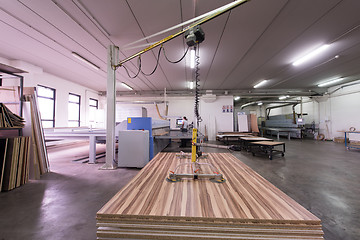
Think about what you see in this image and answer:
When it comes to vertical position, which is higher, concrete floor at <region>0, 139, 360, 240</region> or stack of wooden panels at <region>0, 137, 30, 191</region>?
stack of wooden panels at <region>0, 137, 30, 191</region>

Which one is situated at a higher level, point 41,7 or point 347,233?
point 41,7

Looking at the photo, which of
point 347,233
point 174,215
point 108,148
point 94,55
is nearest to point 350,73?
point 347,233

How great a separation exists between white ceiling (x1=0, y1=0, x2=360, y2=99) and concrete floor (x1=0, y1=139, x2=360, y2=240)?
10.6ft

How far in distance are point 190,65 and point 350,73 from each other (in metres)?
7.13

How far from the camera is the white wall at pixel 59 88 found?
496 cm

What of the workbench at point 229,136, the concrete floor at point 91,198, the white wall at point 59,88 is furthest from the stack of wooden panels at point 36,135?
the workbench at point 229,136

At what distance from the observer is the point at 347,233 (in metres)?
1.42

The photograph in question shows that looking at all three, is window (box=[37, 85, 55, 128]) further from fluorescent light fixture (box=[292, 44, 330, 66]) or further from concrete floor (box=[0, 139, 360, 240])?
fluorescent light fixture (box=[292, 44, 330, 66])

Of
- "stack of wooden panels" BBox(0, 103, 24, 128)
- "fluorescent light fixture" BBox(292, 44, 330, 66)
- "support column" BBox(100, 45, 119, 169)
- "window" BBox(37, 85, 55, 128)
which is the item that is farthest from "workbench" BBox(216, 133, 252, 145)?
"window" BBox(37, 85, 55, 128)

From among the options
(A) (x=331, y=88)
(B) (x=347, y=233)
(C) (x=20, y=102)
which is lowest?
(B) (x=347, y=233)

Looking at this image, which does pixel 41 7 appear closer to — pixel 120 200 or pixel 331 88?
pixel 120 200

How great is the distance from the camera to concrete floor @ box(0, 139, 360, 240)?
1462 mm

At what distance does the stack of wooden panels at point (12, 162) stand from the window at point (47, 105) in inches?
187

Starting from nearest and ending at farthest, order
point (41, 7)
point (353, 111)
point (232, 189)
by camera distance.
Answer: point (232, 189) < point (41, 7) < point (353, 111)
